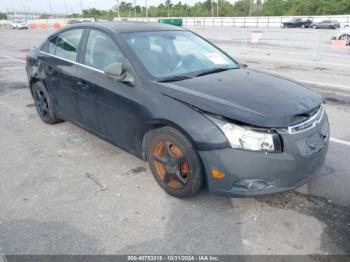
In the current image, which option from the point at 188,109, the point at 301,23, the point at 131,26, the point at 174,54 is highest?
the point at 301,23

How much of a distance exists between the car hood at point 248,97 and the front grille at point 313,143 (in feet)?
0.68

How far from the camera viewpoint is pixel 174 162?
317 cm

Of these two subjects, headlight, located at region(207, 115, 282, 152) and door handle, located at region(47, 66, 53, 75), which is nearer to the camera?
headlight, located at region(207, 115, 282, 152)

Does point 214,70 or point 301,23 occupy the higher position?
point 301,23

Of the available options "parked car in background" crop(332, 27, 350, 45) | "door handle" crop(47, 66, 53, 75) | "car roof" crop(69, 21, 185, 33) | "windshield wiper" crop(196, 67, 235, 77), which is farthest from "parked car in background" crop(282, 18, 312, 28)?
"door handle" crop(47, 66, 53, 75)

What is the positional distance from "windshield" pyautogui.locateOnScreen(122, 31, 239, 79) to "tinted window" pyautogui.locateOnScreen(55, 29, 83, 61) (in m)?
0.89

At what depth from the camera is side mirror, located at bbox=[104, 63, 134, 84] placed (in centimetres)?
343

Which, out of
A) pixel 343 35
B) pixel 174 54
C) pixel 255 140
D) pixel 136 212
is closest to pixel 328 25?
pixel 343 35

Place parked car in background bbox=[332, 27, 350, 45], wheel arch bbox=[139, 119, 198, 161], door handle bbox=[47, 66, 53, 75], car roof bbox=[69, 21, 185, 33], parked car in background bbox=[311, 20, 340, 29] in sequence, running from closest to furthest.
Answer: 1. wheel arch bbox=[139, 119, 198, 161]
2. car roof bbox=[69, 21, 185, 33]
3. door handle bbox=[47, 66, 53, 75]
4. parked car in background bbox=[332, 27, 350, 45]
5. parked car in background bbox=[311, 20, 340, 29]

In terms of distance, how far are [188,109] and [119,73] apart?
94cm

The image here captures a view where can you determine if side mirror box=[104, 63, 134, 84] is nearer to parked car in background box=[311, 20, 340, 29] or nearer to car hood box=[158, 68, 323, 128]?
car hood box=[158, 68, 323, 128]

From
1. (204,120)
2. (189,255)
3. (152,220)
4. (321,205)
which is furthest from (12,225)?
(321,205)

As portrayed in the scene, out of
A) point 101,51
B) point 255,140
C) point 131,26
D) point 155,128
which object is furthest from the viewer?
point 131,26

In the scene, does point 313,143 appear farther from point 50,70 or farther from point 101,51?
point 50,70
